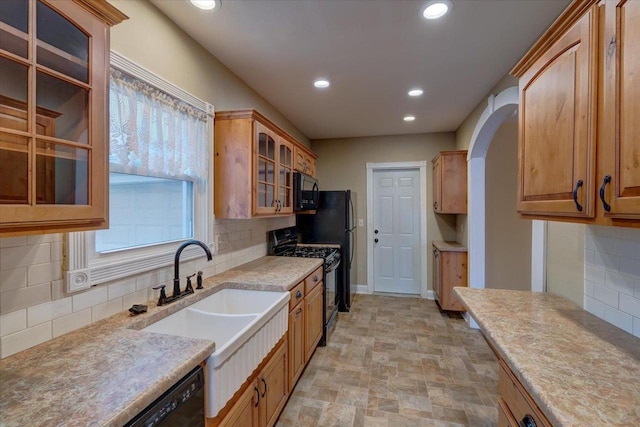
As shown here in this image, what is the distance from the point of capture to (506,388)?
122 cm

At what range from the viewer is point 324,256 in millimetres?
3107

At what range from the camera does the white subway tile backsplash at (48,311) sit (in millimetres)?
1113

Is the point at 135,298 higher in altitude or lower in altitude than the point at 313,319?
higher

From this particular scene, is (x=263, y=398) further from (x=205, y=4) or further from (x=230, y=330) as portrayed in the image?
(x=205, y=4)

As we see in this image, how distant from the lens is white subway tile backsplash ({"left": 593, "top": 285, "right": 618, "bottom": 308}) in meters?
1.33

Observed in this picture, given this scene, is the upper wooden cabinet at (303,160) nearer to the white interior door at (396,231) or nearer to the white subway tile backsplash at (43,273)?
the white interior door at (396,231)

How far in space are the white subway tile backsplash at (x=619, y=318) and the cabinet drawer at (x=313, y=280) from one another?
70.6 inches

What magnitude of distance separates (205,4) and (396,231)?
393 cm

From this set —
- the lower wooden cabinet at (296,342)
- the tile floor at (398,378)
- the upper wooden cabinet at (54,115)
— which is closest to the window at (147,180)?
the upper wooden cabinet at (54,115)

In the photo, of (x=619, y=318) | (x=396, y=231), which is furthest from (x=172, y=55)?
(x=396, y=231)

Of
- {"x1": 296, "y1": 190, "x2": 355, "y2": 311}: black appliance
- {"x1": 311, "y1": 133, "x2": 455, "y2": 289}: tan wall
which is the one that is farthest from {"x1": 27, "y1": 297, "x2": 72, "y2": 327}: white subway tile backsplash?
{"x1": 311, "y1": 133, "x2": 455, "y2": 289}: tan wall

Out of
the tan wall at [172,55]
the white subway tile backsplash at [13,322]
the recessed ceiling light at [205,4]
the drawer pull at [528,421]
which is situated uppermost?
the recessed ceiling light at [205,4]

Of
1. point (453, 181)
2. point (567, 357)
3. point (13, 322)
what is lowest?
point (567, 357)

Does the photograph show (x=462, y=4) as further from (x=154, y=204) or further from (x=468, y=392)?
(x=468, y=392)
